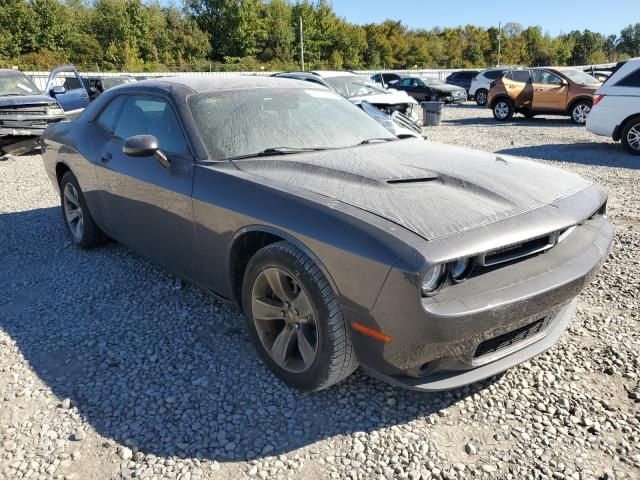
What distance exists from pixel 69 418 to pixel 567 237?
2660 mm

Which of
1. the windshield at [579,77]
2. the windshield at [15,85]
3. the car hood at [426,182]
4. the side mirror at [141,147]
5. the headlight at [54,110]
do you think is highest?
the side mirror at [141,147]

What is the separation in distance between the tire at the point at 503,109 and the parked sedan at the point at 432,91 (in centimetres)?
702

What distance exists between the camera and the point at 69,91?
1220 centimetres

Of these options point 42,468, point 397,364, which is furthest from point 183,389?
point 397,364

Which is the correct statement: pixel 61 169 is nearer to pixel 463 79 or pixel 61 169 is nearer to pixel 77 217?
pixel 77 217

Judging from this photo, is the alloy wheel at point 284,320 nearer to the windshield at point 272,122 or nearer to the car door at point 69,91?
the windshield at point 272,122

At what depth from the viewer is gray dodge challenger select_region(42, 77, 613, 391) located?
79.4 inches

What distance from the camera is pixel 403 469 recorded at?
208 centimetres

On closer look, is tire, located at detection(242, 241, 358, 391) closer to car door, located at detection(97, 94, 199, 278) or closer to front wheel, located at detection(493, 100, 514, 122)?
car door, located at detection(97, 94, 199, 278)

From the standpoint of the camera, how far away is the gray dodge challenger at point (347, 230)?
2.02m

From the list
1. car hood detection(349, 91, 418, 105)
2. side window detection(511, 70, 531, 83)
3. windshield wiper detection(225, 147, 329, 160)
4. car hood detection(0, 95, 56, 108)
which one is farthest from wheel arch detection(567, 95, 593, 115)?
windshield wiper detection(225, 147, 329, 160)

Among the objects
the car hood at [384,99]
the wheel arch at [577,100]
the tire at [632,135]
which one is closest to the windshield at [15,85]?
the car hood at [384,99]

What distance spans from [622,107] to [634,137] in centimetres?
62

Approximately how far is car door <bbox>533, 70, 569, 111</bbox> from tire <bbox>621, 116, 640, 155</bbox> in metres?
5.50
